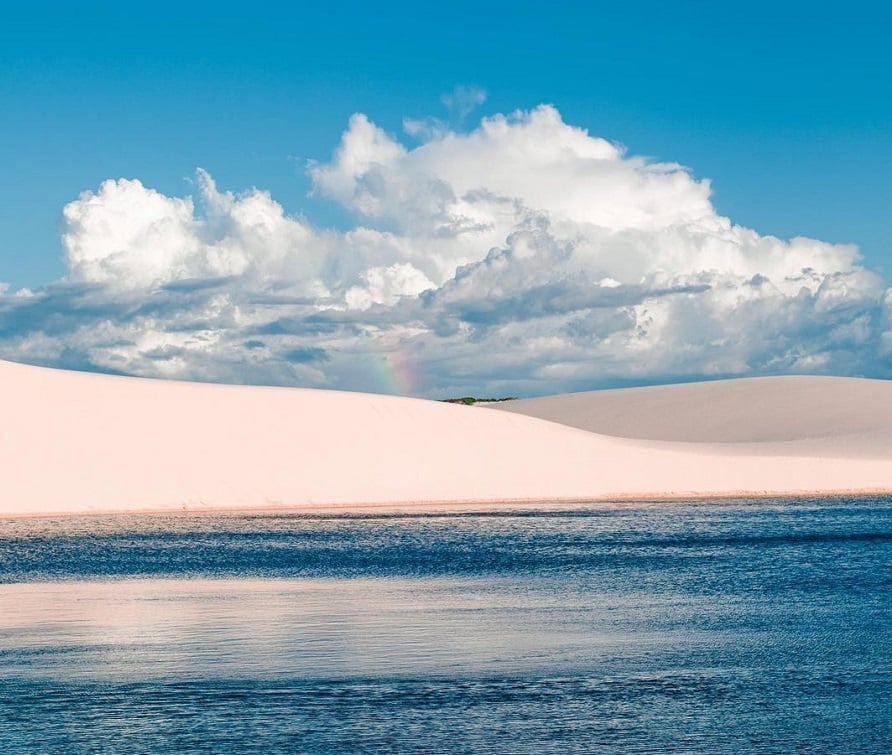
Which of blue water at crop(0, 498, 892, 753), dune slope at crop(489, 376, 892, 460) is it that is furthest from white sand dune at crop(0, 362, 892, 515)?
blue water at crop(0, 498, 892, 753)

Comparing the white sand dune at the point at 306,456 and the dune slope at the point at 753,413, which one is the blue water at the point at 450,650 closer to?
the white sand dune at the point at 306,456

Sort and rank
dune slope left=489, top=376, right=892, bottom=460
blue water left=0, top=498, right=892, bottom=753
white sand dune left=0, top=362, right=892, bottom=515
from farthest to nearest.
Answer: dune slope left=489, top=376, right=892, bottom=460
white sand dune left=0, top=362, right=892, bottom=515
blue water left=0, top=498, right=892, bottom=753

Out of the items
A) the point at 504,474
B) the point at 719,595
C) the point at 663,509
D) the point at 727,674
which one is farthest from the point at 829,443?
the point at 727,674

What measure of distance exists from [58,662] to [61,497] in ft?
133

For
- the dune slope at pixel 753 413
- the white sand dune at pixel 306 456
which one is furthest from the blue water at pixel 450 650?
the dune slope at pixel 753 413

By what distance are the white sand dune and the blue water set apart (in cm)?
2449

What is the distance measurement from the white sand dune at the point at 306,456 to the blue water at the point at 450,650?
2449 centimetres

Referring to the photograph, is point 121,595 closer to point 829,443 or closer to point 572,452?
point 572,452

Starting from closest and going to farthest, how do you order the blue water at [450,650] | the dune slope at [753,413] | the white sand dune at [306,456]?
the blue water at [450,650] < the white sand dune at [306,456] < the dune slope at [753,413]

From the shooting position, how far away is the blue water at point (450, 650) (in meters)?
12.2

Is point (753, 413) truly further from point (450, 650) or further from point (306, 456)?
point (450, 650)

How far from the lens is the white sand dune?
189 feet

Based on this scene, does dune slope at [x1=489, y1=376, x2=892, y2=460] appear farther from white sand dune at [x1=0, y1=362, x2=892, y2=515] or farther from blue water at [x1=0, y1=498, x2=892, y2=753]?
blue water at [x1=0, y1=498, x2=892, y2=753]

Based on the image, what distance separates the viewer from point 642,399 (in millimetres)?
124250
